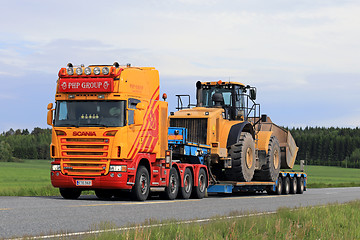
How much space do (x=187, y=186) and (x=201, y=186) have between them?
1.07 meters

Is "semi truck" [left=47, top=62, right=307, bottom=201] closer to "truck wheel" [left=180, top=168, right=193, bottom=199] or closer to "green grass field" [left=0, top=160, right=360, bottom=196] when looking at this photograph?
"truck wheel" [left=180, top=168, right=193, bottom=199]

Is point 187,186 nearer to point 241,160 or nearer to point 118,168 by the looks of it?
point 241,160

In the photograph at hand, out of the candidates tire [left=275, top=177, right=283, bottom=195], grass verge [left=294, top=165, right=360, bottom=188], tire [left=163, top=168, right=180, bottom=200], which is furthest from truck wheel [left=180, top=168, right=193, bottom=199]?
Result: grass verge [left=294, top=165, right=360, bottom=188]

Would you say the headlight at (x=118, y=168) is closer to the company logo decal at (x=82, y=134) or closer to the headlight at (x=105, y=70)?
the company logo decal at (x=82, y=134)

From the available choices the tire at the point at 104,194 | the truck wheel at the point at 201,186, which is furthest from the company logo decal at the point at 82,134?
the truck wheel at the point at 201,186

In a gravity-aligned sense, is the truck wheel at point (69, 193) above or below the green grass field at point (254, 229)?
above

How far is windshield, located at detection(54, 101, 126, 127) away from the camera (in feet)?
59.3

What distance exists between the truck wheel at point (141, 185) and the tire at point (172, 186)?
114 cm

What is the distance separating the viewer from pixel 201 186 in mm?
22172

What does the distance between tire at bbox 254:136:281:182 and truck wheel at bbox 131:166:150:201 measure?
29.2 ft

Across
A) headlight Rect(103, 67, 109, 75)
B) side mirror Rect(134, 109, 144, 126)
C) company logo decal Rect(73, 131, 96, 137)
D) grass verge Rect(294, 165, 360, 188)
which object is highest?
headlight Rect(103, 67, 109, 75)

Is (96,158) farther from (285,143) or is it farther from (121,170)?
(285,143)

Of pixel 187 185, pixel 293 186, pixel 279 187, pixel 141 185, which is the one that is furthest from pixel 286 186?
pixel 141 185

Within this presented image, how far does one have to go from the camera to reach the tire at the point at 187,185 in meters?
20.8
